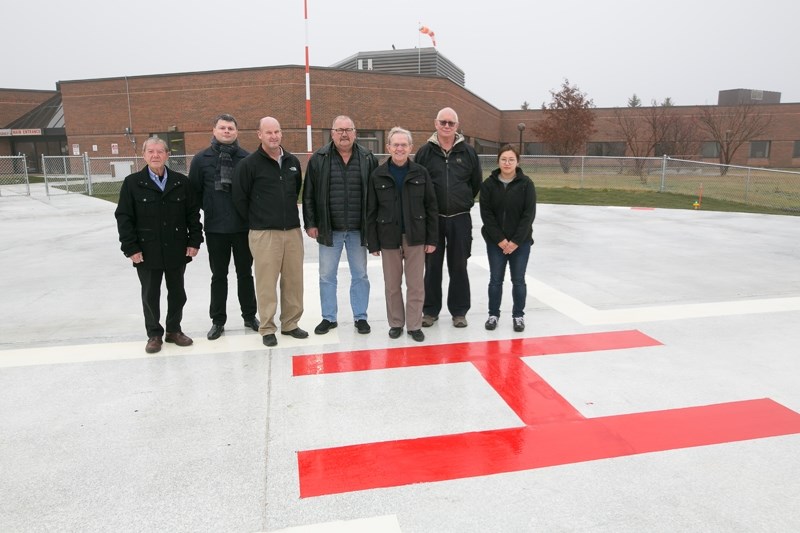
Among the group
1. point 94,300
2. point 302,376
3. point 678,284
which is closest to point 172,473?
point 302,376

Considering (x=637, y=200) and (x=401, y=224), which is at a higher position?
(x=401, y=224)

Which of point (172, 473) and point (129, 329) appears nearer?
point (172, 473)

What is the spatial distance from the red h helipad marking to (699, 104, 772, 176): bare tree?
38516mm

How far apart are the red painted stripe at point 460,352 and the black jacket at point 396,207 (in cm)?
90

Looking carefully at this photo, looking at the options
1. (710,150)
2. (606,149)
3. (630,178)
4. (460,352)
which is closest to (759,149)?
(710,150)

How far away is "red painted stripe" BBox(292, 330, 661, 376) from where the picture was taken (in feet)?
13.5

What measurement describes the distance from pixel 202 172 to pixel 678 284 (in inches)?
208

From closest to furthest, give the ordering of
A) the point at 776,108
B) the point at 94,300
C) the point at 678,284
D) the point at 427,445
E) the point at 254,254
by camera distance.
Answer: the point at 427,445, the point at 254,254, the point at 94,300, the point at 678,284, the point at 776,108

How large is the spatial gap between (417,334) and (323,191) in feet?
4.72

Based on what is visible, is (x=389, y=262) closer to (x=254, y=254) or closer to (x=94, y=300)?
(x=254, y=254)

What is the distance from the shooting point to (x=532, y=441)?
3.05 metres

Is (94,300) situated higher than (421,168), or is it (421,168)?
(421,168)

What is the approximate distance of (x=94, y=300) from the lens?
5867 mm

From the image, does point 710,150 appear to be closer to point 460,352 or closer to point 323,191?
point 460,352
